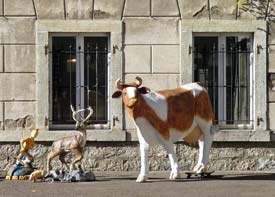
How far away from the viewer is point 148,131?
11.5 meters

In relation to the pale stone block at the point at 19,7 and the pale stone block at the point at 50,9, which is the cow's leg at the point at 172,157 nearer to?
the pale stone block at the point at 50,9

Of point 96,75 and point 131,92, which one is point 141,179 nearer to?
point 131,92

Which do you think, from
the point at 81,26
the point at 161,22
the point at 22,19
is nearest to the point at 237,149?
the point at 161,22

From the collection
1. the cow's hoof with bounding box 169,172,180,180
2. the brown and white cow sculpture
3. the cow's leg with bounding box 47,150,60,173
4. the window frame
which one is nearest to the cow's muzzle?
the brown and white cow sculpture

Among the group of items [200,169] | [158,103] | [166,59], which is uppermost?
[166,59]

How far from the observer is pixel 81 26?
13234mm

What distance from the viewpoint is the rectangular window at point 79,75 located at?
1348 cm

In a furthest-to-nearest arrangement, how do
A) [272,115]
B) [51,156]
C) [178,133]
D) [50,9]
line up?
[272,115] < [50,9] < [51,156] < [178,133]

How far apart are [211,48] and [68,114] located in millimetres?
3084

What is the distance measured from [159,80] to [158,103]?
5.92 ft

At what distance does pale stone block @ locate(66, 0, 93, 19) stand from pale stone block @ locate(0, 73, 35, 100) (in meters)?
1.47

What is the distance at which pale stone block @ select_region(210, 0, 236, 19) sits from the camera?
13.4 metres

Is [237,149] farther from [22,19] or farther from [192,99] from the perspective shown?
[22,19]

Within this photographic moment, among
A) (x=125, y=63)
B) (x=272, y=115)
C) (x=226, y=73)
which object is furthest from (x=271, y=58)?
(x=125, y=63)
